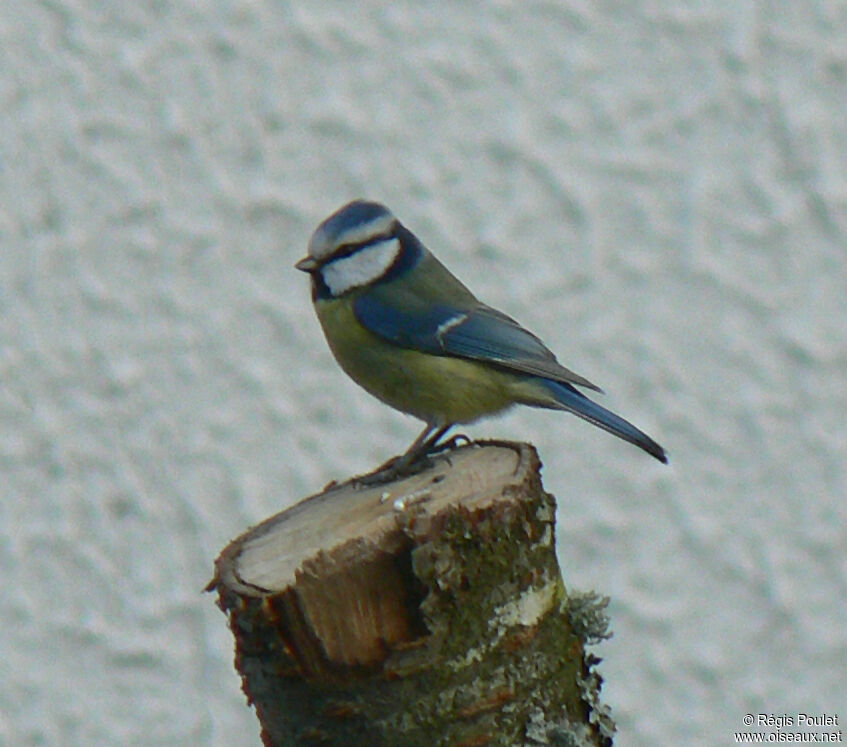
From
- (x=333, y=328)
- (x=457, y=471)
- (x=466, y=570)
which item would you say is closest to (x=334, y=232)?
(x=333, y=328)

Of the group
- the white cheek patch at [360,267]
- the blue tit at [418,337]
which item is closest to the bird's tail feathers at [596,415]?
the blue tit at [418,337]

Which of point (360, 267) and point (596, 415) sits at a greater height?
point (360, 267)

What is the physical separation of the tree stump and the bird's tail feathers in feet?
0.82

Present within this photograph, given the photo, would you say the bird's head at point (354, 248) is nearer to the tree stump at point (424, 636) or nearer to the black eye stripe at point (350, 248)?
the black eye stripe at point (350, 248)

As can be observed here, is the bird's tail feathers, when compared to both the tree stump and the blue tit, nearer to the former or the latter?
the blue tit

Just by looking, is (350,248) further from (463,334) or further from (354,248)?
(463,334)

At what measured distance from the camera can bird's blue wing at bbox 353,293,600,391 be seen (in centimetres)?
78

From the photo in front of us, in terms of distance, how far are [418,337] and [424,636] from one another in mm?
393

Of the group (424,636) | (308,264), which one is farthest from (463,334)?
(424,636)

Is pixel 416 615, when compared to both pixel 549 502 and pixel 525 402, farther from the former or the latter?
pixel 525 402

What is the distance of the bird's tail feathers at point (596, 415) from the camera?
721mm

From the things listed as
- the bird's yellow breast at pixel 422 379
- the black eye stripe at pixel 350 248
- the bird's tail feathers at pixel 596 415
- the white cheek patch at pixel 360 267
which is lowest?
the bird's tail feathers at pixel 596 415

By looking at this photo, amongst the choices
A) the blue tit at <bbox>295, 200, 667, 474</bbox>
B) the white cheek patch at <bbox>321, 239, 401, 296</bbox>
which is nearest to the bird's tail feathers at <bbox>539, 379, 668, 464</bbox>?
the blue tit at <bbox>295, 200, 667, 474</bbox>

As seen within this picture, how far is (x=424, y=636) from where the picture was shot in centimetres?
44
